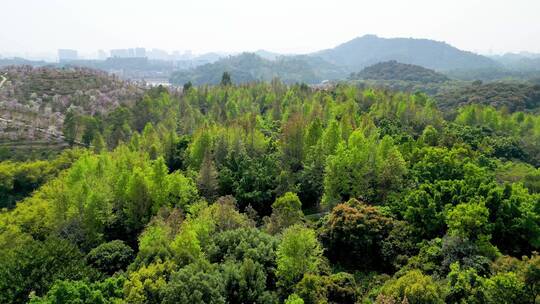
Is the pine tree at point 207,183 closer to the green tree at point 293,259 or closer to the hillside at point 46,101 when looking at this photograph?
the green tree at point 293,259

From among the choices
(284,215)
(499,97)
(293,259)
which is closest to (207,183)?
(284,215)

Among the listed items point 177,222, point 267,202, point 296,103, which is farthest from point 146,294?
point 296,103

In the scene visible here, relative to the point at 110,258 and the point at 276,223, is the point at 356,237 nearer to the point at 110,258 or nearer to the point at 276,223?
the point at 276,223

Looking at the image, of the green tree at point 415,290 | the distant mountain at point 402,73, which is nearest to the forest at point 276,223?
the green tree at point 415,290

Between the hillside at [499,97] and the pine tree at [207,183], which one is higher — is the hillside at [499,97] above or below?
above

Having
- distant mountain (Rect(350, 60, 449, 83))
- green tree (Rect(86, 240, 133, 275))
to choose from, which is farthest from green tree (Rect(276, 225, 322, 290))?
distant mountain (Rect(350, 60, 449, 83))

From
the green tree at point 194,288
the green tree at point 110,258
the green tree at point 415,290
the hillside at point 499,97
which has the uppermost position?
the hillside at point 499,97

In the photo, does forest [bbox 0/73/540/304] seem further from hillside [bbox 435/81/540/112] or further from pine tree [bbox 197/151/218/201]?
hillside [bbox 435/81/540/112]
